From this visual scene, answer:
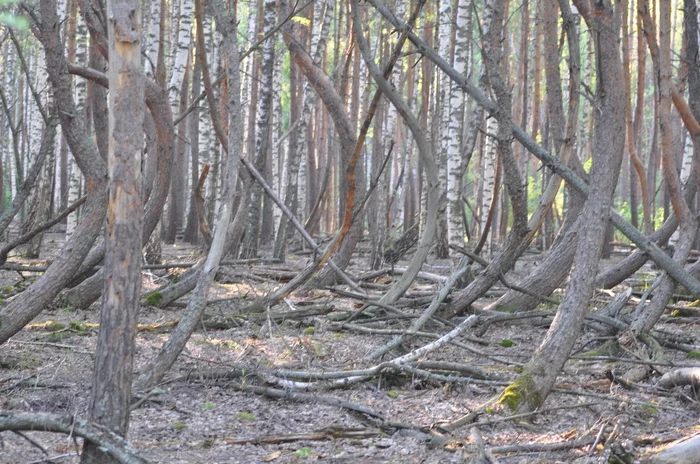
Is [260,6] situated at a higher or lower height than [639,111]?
higher

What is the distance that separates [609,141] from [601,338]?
7.26ft

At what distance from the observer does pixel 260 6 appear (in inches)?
774

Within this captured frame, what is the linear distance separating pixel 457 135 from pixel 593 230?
851 cm

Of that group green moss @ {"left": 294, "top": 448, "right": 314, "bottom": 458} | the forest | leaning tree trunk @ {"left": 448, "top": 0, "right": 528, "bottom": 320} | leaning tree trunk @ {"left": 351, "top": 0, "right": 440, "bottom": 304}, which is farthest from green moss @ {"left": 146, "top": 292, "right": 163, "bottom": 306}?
green moss @ {"left": 294, "top": 448, "right": 314, "bottom": 458}

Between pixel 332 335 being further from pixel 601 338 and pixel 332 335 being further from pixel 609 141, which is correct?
pixel 609 141

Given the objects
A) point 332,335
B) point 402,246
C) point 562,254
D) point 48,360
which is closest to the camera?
point 48,360

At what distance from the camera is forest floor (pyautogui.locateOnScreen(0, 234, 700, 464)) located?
4.07 metres

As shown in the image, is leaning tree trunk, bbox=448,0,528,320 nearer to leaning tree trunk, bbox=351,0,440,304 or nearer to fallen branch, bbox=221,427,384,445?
leaning tree trunk, bbox=351,0,440,304

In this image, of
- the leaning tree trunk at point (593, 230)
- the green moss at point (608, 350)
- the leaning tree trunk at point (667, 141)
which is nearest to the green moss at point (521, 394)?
the leaning tree trunk at point (593, 230)

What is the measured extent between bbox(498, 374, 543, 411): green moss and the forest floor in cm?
8

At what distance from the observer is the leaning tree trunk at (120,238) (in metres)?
3.23

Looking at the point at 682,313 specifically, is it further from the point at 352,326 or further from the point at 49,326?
the point at 49,326

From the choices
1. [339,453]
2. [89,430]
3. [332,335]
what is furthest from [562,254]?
[89,430]

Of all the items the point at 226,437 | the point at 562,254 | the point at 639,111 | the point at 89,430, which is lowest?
the point at 226,437
